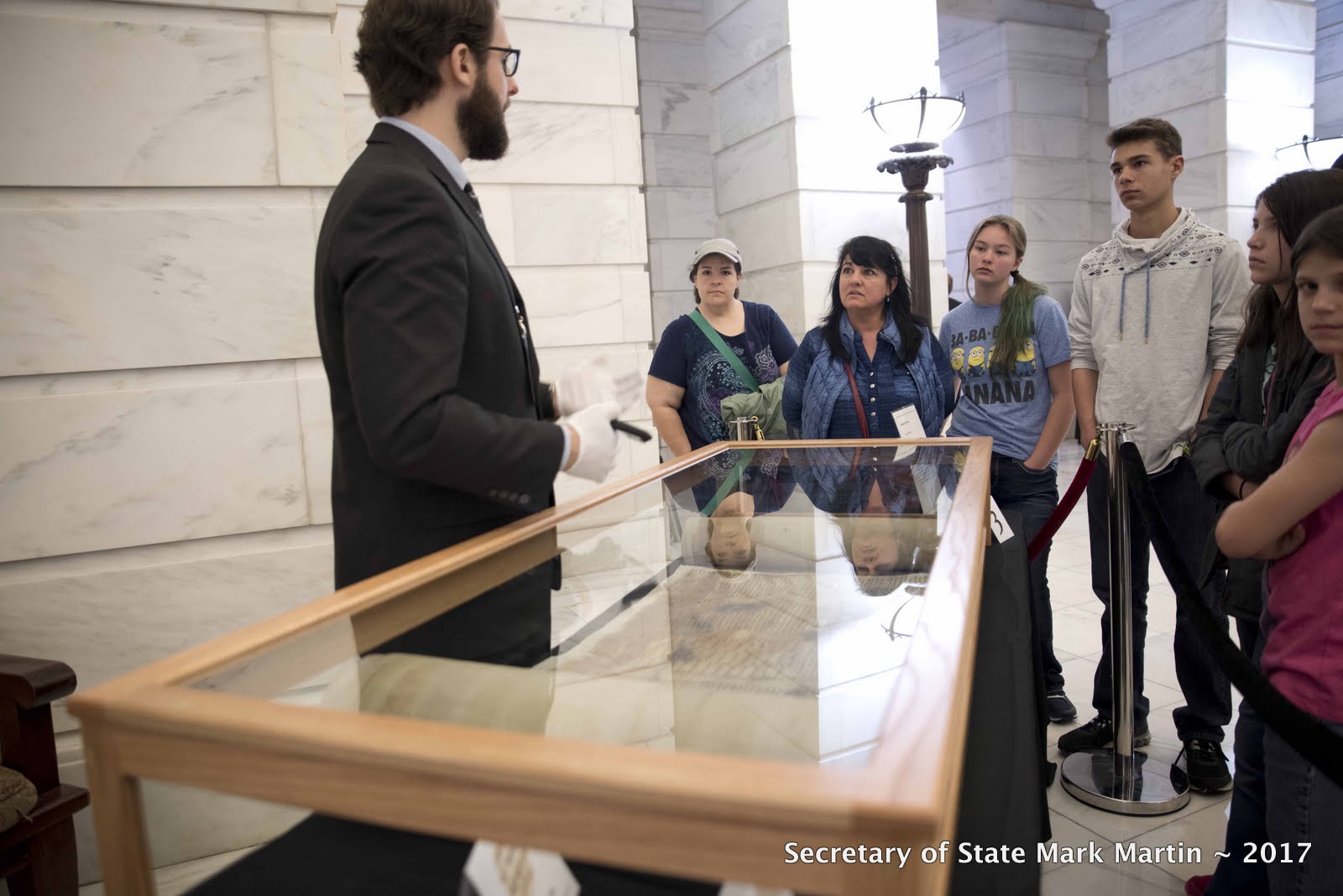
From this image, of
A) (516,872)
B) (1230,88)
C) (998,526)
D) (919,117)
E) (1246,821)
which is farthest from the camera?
(1230,88)

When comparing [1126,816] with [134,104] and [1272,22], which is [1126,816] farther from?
[1272,22]

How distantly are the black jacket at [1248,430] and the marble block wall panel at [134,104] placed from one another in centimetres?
251

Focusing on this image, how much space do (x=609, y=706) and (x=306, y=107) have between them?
226 centimetres

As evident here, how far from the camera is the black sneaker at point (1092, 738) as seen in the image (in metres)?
2.94

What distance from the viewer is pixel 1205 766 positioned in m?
2.71

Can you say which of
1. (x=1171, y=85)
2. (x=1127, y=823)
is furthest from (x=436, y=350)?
(x=1171, y=85)

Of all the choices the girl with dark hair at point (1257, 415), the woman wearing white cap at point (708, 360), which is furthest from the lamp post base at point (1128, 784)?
the woman wearing white cap at point (708, 360)

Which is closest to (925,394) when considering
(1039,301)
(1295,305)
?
(1039,301)

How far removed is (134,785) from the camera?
2.14 feet

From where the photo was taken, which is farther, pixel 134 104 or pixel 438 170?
pixel 134 104

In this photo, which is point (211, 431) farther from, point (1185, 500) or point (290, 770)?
point (1185, 500)

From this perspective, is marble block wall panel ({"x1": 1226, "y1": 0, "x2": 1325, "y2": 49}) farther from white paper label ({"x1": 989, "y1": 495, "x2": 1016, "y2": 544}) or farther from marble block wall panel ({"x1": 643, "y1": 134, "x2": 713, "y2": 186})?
white paper label ({"x1": 989, "y1": 495, "x2": 1016, "y2": 544})

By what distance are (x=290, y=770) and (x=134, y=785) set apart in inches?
6.0

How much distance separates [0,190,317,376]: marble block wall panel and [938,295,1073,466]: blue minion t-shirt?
2343 mm
